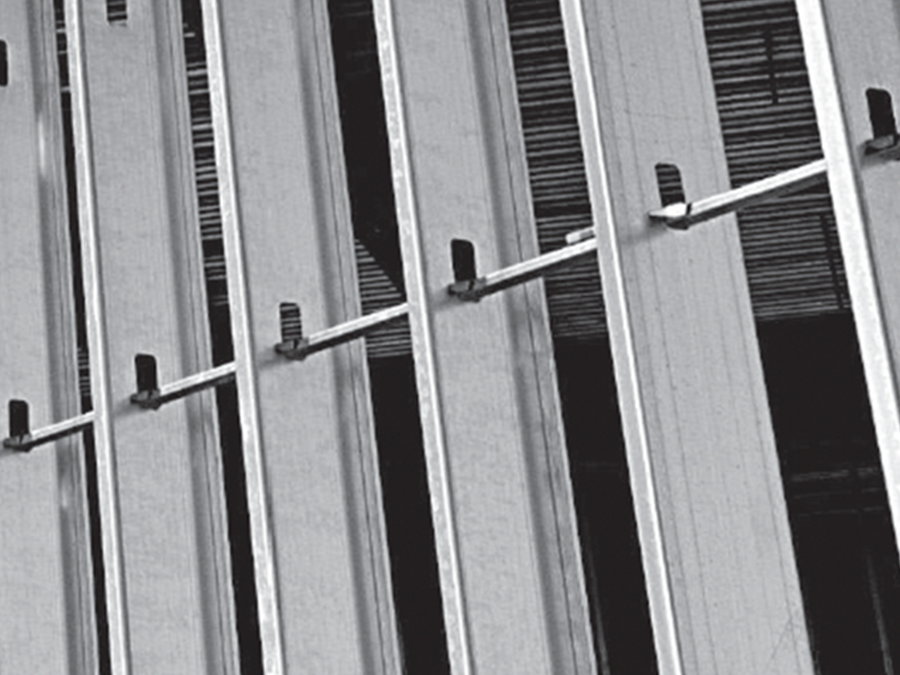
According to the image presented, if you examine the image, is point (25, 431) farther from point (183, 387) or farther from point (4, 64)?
point (4, 64)

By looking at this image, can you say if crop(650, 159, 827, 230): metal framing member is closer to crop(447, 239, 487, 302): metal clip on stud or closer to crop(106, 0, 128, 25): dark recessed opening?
crop(447, 239, 487, 302): metal clip on stud

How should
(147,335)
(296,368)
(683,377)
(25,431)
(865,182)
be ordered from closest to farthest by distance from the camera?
(865,182), (683,377), (296,368), (147,335), (25,431)

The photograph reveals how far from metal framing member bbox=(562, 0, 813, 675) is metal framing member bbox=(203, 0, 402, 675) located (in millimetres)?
1468

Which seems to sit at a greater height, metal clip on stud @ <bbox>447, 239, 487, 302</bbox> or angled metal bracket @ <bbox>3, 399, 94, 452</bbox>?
metal clip on stud @ <bbox>447, 239, 487, 302</bbox>

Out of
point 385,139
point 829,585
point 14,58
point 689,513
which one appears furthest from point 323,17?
point 829,585

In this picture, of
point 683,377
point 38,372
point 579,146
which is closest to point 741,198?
point 683,377

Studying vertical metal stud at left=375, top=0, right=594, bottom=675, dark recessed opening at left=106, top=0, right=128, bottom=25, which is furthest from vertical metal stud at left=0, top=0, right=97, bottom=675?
vertical metal stud at left=375, top=0, right=594, bottom=675

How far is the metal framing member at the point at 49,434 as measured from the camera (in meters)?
9.05

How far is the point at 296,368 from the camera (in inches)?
314

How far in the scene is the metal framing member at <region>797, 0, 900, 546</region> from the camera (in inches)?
217

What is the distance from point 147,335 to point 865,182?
4082 millimetres

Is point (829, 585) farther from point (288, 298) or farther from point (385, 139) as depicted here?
point (288, 298)

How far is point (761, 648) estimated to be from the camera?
617 cm

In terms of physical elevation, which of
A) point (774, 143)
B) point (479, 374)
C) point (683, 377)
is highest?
point (774, 143)
